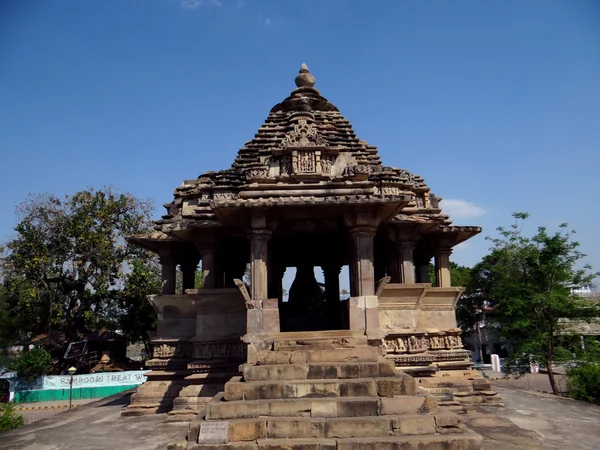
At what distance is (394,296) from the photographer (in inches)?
425

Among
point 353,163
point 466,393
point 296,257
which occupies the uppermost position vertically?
point 353,163

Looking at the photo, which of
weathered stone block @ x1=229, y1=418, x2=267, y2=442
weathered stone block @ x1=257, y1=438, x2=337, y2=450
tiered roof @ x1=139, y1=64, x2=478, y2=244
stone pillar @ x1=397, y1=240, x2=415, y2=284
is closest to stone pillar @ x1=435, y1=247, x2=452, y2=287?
tiered roof @ x1=139, y1=64, x2=478, y2=244

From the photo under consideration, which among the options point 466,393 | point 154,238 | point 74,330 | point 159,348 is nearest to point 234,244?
point 154,238

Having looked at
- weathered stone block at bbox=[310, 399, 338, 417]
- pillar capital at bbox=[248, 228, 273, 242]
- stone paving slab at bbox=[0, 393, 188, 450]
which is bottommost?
stone paving slab at bbox=[0, 393, 188, 450]

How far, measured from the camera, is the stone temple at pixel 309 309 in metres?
6.63

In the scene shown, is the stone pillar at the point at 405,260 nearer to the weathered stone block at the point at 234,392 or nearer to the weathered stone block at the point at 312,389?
the weathered stone block at the point at 312,389

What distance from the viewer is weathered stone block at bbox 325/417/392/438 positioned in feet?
20.7

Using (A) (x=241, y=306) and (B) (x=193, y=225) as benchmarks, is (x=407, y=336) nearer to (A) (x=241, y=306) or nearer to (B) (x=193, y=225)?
(A) (x=241, y=306)

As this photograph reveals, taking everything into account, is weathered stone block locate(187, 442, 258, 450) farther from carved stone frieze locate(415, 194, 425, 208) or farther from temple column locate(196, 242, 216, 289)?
carved stone frieze locate(415, 194, 425, 208)

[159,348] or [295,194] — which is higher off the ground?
[295,194]

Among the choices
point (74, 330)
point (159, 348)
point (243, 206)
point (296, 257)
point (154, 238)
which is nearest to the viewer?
point (243, 206)

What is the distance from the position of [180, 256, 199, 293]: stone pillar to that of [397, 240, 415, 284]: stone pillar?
21.5ft

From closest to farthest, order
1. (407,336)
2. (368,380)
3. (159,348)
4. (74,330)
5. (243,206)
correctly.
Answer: (368,380) < (243,206) < (407,336) < (159,348) < (74,330)

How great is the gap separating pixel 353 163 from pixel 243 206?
3.28 metres
